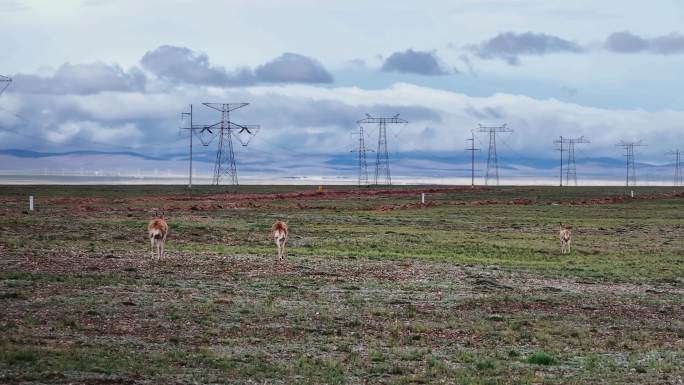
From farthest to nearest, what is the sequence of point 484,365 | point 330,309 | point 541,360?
point 330,309, point 541,360, point 484,365

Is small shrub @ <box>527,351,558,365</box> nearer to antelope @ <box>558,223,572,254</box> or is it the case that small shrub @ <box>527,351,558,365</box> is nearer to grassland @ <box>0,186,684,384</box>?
grassland @ <box>0,186,684,384</box>

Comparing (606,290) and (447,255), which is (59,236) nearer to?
(447,255)

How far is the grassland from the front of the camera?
20500 mm

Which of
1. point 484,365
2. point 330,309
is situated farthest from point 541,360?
point 330,309

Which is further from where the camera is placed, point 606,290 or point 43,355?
point 606,290

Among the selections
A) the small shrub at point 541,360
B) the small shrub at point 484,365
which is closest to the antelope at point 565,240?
the small shrub at point 541,360

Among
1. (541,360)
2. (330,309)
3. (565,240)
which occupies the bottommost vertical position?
(541,360)

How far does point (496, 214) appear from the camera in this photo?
300ft

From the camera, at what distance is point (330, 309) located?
95.9 ft

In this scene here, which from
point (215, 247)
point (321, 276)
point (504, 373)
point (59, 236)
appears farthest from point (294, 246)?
point (504, 373)

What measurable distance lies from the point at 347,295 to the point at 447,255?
17.0 metres

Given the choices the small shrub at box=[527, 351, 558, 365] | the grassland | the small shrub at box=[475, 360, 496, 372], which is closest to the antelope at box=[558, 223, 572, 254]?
the grassland

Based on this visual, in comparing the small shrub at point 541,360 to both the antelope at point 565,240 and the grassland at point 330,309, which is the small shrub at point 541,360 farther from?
the antelope at point 565,240

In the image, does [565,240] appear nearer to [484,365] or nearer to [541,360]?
[541,360]
